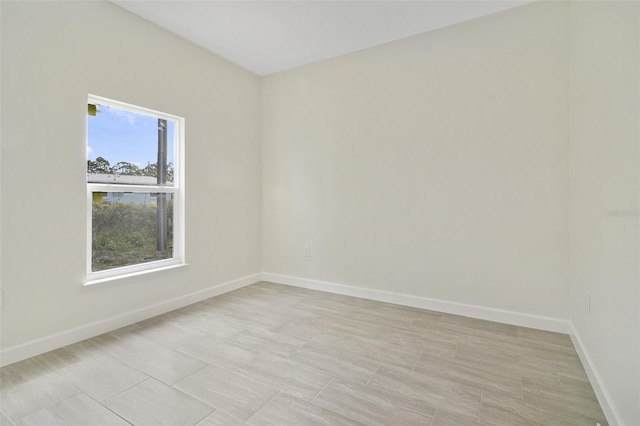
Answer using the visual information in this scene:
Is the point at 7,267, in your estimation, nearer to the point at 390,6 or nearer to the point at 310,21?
the point at 310,21

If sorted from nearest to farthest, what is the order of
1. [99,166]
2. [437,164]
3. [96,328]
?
[96,328], [99,166], [437,164]

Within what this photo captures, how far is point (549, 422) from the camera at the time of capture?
1.49 meters

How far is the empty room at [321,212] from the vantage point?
1636mm

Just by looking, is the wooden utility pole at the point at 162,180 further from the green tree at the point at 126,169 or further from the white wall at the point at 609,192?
the white wall at the point at 609,192

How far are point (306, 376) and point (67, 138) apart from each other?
2.47 m

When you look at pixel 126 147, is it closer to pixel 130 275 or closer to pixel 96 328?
pixel 130 275

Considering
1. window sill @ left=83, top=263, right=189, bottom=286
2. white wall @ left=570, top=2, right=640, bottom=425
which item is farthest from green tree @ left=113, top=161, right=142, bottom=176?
white wall @ left=570, top=2, right=640, bottom=425

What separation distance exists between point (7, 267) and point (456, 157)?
3.65 meters

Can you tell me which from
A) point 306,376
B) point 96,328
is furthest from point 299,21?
point 96,328

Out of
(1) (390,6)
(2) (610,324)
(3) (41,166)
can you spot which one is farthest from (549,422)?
(3) (41,166)

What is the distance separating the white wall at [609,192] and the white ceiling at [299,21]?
104 centimetres

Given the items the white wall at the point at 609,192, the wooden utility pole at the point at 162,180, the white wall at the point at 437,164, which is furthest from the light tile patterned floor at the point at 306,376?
the wooden utility pole at the point at 162,180

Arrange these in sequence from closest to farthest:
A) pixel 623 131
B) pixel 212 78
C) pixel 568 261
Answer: pixel 623 131, pixel 568 261, pixel 212 78

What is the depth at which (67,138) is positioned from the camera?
90.0 inches
